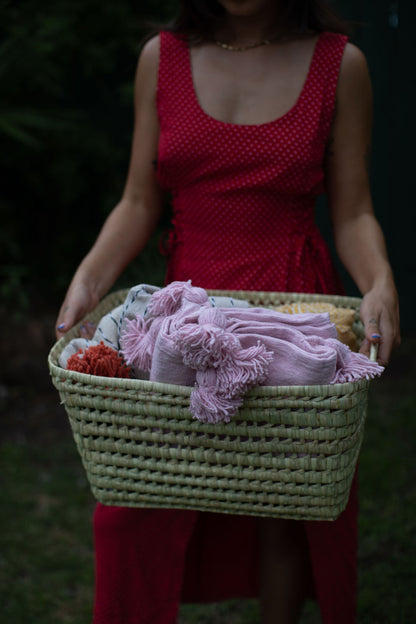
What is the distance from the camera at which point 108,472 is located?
124 cm

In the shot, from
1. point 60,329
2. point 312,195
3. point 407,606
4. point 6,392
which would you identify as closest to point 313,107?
point 312,195

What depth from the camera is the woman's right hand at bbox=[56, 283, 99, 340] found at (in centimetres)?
142

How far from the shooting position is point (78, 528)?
2.79 metres

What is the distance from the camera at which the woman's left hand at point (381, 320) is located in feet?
4.38

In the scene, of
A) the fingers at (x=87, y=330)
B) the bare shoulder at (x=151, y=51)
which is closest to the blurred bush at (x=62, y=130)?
the bare shoulder at (x=151, y=51)

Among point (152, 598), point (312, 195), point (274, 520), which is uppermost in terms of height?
point (312, 195)

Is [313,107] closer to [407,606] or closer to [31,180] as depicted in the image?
[407,606]

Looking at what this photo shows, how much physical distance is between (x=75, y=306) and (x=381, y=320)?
25.8 inches

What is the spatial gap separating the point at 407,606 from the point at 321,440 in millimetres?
1477

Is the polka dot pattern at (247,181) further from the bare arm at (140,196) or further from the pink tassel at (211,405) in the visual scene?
the pink tassel at (211,405)

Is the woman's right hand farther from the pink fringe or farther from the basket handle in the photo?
the basket handle

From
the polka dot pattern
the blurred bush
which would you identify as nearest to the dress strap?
the polka dot pattern

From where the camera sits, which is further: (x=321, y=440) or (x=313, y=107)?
(x=313, y=107)

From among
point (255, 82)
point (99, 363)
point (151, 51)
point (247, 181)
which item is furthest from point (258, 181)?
point (99, 363)
